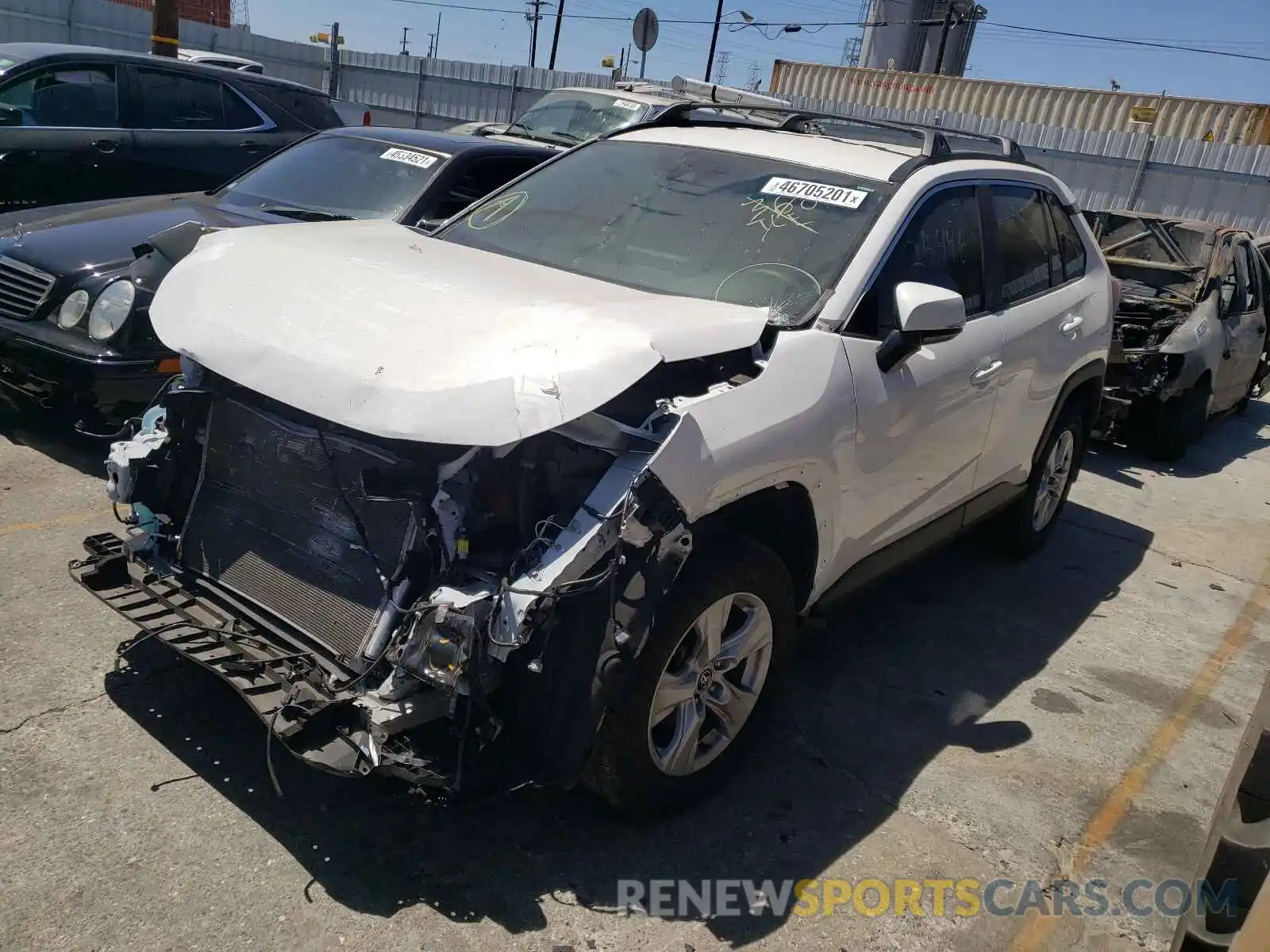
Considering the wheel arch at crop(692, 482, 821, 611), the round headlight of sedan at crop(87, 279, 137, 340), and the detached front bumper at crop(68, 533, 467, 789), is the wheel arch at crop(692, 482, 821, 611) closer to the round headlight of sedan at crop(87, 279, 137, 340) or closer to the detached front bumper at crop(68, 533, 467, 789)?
the detached front bumper at crop(68, 533, 467, 789)

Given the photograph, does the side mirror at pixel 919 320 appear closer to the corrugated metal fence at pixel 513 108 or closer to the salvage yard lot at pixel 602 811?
the salvage yard lot at pixel 602 811

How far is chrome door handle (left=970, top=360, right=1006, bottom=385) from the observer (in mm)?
4133

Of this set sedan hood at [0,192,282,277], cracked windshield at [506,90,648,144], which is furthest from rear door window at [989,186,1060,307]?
cracked windshield at [506,90,648,144]

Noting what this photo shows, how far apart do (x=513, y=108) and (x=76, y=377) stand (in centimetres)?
1727

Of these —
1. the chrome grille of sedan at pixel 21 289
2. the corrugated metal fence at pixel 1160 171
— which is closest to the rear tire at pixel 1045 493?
the chrome grille of sedan at pixel 21 289

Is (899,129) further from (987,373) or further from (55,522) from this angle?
(55,522)

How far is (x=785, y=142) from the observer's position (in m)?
4.21

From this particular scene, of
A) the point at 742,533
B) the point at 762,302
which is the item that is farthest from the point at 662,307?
the point at 742,533

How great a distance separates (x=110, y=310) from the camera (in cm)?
484

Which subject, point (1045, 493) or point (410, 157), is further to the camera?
point (410, 157)

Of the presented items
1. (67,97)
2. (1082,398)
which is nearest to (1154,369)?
(1082,398)

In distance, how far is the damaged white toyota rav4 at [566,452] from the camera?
2664 millimetres

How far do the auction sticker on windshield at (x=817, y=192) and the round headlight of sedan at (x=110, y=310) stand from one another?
9.84ft

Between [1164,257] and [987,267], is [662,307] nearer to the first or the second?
[987,267]
